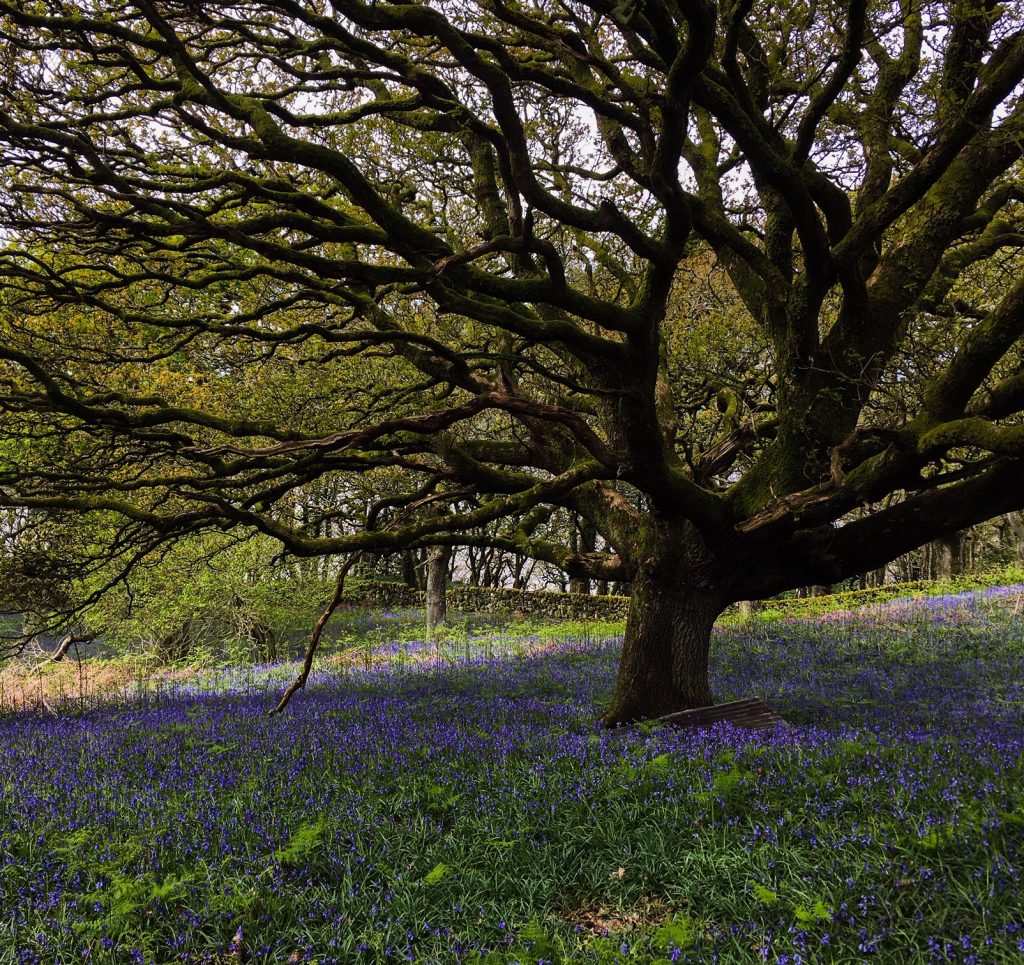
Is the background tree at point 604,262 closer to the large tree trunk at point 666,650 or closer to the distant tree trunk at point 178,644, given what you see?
the large tree trunk at point 666,650

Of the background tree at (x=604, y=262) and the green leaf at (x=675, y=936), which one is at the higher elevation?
the background tree at (x=604, y=262)

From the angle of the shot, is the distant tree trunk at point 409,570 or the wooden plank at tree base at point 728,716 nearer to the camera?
the wooden plank at tree base at point 728,716

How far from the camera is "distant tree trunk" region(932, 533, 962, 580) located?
1079 inches

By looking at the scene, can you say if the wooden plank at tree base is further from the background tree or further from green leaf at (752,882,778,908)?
green leaf at (752,882,778,908)

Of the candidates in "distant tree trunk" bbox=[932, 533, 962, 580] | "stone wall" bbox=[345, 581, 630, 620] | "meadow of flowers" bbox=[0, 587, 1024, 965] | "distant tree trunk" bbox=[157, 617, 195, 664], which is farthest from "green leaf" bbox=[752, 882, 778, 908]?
"distant tree trunk" bbox=[932, 533, 962, 580]

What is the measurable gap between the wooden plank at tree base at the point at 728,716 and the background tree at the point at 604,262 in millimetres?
465

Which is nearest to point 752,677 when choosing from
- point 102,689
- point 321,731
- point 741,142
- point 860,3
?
point 321,731

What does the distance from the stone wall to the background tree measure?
50.0 feet

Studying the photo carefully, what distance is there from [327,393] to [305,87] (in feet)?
14.6

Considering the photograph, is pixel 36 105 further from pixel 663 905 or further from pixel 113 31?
pixel 663 905

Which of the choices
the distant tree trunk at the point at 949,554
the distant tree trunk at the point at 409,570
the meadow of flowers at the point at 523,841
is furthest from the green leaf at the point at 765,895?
the distant tree trunk at the point at 409,570

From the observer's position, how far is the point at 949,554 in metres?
27.9

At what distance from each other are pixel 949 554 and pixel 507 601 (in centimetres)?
1915

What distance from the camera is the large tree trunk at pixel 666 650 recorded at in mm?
7504
